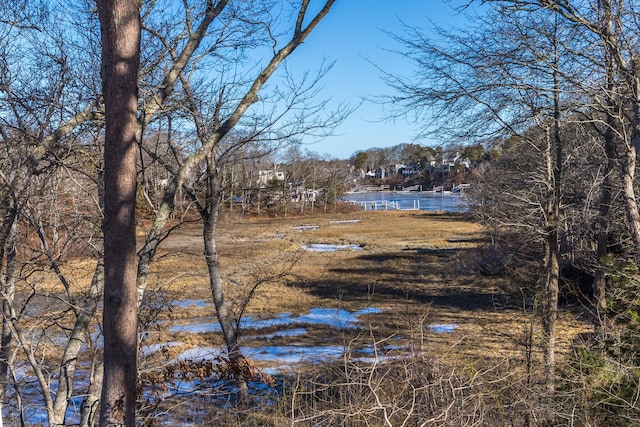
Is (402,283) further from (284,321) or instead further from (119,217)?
(119,217)

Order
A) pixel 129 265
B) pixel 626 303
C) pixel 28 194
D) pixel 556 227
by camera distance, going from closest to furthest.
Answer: pixel 129 265
pixel 28 194
pixel 626 303
pixel 556 227

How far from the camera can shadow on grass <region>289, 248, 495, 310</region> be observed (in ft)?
58.2

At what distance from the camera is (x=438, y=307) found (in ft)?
55.1

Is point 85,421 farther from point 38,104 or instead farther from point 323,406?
point 38,104

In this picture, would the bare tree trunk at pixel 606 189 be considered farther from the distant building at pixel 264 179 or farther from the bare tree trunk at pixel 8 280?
the bare tree trunk at pixel 8 280

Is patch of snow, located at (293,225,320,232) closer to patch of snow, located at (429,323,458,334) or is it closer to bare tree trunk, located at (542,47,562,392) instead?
patch of snow, located at (429,323,458,334)

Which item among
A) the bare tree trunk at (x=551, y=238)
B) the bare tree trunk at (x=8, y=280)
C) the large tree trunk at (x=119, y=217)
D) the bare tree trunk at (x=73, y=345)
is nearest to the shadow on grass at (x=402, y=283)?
the bare tree trunk at (x=551, y=238)

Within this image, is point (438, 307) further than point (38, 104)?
Yes

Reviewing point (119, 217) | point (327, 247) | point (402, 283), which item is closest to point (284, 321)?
point (402, 283)

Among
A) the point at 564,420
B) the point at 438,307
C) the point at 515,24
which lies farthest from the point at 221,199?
the point at 438,307

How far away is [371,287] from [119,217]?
52.2 ft

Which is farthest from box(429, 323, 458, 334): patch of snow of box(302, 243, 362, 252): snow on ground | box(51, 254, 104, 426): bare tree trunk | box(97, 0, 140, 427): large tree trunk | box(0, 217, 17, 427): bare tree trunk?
box(302, 243, 362, 252): snow on ground

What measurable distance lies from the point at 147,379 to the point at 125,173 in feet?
8.75

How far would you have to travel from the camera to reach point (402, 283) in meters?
20.8
